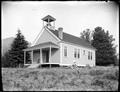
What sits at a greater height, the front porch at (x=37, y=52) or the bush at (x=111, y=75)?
the front porch at (x=37, y=52)

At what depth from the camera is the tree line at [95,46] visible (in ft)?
13.7

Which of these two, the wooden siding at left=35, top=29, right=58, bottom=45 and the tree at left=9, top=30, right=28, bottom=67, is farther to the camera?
the wooden siding at left=35, top=29, right=58, bottom=45

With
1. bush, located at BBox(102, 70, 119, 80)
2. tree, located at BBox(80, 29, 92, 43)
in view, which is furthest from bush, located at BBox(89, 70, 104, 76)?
tree, located at BBox(80, 29, 92, 43)

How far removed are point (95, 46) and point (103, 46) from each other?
0.35 metres

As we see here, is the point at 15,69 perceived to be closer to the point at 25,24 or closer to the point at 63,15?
the point at 25,24

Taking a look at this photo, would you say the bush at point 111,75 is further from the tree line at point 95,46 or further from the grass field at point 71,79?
the tree line at point 95,46

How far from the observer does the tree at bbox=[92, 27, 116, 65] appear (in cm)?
420

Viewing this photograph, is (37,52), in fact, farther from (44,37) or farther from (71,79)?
(71,79)

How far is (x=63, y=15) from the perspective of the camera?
13.0ft

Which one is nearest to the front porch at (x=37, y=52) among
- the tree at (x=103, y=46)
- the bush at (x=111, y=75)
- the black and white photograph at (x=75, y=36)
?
the black and white photograph at (x=75, y=36)

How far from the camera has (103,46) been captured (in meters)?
4.72

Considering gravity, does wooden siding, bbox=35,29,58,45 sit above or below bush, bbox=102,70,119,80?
above

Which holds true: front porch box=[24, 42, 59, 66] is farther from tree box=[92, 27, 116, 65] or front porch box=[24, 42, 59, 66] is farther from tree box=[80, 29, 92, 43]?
tree box=[92, 27, 116, 65]

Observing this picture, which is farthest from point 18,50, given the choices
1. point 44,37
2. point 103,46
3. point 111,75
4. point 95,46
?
point 111,75
